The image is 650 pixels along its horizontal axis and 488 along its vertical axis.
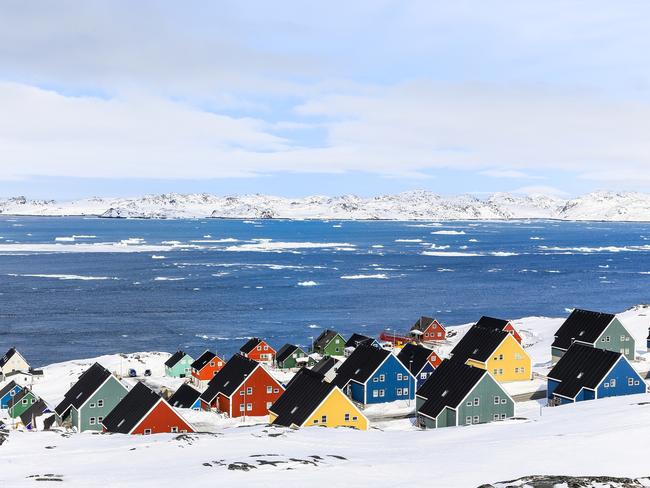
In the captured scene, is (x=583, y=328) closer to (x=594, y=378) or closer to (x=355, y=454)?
(x=594, y=378)

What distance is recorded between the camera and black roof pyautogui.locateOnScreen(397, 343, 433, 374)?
61.9 metres

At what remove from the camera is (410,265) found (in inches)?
7589

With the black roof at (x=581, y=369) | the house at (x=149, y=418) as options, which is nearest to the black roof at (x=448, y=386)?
the black roof at (x=581, y=369)

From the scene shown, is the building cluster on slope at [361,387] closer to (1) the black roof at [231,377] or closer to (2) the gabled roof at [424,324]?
(1) the black roof at [231,377]

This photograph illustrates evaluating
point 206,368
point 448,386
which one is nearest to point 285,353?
point 206,368

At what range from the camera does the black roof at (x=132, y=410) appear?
4469 centimetres

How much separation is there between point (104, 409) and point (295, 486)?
3083 centimetres

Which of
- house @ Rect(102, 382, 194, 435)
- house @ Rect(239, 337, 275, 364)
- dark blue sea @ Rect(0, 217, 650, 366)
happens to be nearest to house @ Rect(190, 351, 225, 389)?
house @ Rect(239, 337, 275, 364)

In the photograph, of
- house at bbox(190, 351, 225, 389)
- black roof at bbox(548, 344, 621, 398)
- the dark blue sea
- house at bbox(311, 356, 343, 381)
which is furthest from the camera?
the dark blue sea

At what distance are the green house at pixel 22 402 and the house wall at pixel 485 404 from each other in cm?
3691

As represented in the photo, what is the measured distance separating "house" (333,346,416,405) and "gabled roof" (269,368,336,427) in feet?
27.1

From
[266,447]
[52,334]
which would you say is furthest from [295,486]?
[52,334]

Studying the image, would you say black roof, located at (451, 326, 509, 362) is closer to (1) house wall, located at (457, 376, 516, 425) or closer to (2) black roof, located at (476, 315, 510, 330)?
(2) black roof, located at (476, 315, 510, 330)

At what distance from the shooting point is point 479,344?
206 ft
